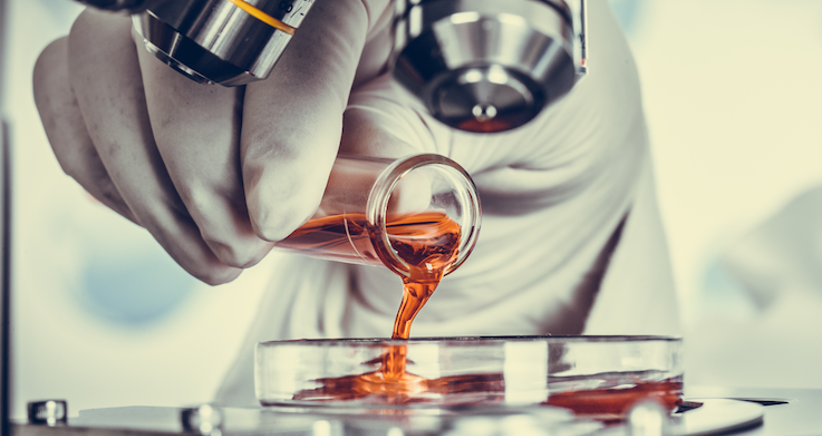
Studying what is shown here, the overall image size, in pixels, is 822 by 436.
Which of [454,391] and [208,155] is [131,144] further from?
[454,391]

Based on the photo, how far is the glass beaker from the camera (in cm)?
40

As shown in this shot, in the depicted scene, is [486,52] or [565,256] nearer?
[486,52]

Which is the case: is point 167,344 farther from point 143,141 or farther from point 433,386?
point 433,386

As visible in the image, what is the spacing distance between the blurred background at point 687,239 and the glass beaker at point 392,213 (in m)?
0.38

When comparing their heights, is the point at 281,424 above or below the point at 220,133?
below

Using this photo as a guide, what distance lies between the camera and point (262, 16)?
27 centimetres

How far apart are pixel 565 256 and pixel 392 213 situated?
44cm

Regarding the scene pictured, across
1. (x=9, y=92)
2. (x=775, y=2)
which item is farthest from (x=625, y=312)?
(x=9, y=92)

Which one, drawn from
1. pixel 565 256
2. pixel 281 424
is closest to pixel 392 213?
pixel 281 424

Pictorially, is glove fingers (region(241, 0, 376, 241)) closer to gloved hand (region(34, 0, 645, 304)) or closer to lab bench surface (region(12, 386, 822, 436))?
gloved hand (region(34, 0, 645, 304))

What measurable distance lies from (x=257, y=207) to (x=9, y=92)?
1.87ft

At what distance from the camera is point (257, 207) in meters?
0.38

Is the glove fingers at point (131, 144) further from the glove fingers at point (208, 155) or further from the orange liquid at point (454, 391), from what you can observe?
the orange liquid at point (454, 391)

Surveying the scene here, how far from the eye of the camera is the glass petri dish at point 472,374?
28 centimetres
